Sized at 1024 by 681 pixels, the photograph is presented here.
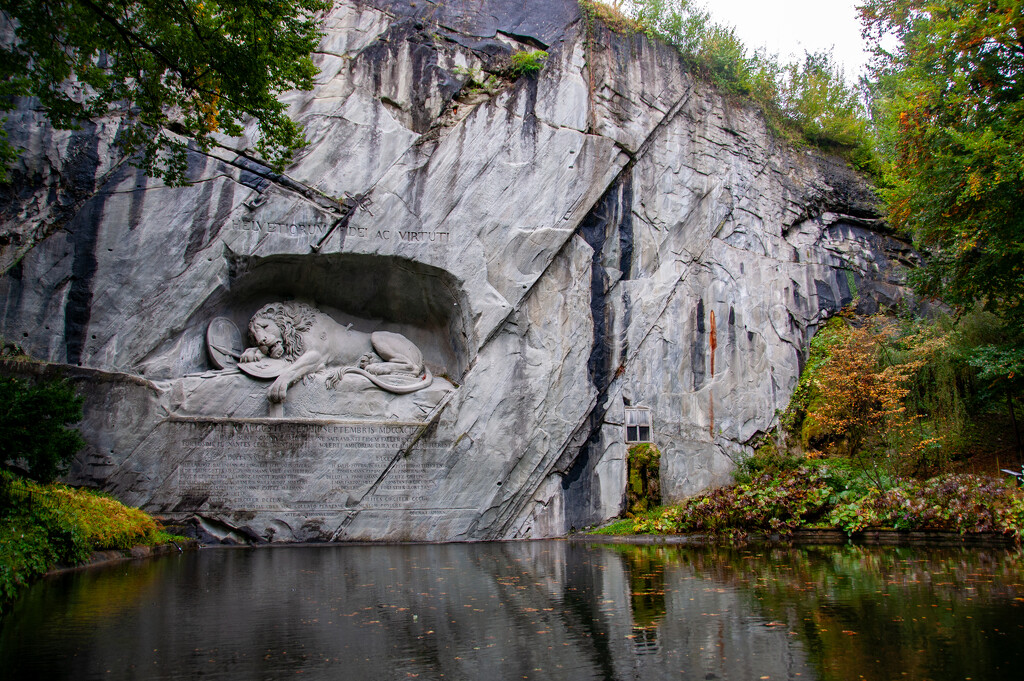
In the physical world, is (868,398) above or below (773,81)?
below

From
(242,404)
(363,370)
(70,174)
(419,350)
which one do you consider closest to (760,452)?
(419,350)

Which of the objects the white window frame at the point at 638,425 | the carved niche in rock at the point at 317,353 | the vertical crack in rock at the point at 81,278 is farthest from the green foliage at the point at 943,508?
the vertical crack in rock at the point at 81,278

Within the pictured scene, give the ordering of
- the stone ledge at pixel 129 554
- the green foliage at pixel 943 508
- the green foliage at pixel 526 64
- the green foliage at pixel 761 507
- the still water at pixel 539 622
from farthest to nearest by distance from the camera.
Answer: the green foliage at pixel 526 64 < the green foliage at pixel 761 507 < the green foliage at pixel 943 508 < the stone ledge at pixel 129 554 < the still water at pixel 539 622

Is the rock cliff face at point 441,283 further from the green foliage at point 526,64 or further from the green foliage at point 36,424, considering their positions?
the green foliage at point 36,424

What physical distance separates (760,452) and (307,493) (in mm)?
7813

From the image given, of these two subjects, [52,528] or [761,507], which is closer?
[52,528]

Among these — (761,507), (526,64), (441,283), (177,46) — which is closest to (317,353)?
(441,283)

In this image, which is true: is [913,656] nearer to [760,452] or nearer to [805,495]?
[805,495]

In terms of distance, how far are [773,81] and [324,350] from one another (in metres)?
11.5

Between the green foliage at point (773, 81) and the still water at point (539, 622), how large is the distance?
35.2 feet

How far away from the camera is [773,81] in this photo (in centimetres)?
1513

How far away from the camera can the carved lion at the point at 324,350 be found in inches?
411

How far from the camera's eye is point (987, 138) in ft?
28.1

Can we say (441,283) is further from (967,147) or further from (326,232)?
(967,147)
